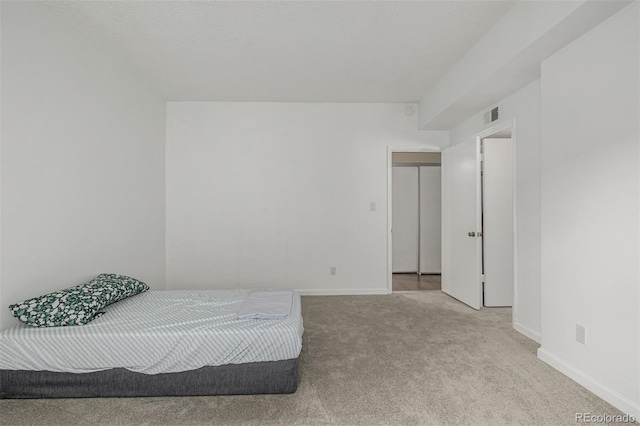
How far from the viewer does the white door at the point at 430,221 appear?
6293mm

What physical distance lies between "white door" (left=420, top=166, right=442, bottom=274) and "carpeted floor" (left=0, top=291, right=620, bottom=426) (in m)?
3.11

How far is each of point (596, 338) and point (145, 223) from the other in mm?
4363

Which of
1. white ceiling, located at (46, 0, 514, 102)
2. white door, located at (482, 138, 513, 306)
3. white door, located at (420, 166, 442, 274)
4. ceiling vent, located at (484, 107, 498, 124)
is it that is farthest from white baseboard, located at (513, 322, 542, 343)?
white door, located at (420, 166, 442, 274)

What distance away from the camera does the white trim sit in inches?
185

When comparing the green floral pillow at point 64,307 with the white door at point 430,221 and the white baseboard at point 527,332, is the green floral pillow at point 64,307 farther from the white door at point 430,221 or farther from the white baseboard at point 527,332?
the white door at point 430,221

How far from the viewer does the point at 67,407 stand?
1.96m

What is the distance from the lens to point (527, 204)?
3160 millimetres

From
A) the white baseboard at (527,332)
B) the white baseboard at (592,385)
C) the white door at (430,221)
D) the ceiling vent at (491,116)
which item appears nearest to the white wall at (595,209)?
the white baseboard at (592,385)

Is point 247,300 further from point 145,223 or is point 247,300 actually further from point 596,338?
point 596,338

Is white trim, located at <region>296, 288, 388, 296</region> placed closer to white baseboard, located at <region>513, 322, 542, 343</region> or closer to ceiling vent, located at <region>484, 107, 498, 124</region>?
white baseboard, located at <region>513, 322, 542, 343</region>

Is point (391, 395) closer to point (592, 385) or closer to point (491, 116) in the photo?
point (592, 385)

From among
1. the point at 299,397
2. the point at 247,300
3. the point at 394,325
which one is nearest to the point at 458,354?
the point at 394,325

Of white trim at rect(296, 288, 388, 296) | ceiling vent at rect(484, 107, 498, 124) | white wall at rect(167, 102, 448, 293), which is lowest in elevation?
white trim at rect(296, 288, 388, 296)

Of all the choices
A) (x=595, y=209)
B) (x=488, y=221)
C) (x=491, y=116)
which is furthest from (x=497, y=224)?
(x=595, y=209)
